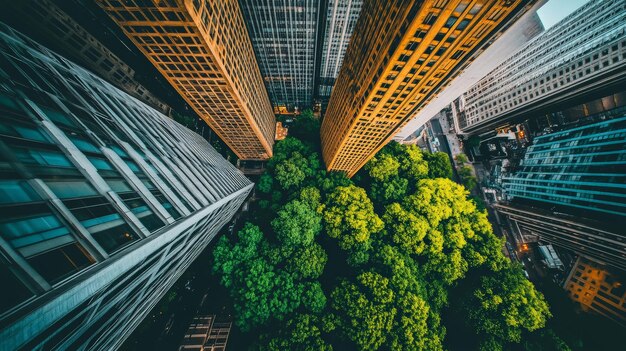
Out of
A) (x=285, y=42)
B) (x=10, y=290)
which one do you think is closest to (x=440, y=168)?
(x=285, y=42)

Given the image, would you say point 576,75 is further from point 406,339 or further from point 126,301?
point 126,301

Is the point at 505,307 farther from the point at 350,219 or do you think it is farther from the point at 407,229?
the point at 350,219

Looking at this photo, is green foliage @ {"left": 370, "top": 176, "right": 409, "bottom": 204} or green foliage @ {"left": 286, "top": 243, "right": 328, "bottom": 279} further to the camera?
green foliage @ {"left": 370, "top": 176, "right": 409, "bottom": 204}

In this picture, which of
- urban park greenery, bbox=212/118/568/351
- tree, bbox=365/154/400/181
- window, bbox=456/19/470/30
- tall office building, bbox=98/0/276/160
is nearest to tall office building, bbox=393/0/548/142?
tree, bbox=365/154/400/181

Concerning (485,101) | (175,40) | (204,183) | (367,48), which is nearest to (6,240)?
(204,183)

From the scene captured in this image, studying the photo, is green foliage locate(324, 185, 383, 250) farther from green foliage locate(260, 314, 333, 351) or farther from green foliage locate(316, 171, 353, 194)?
green foliage locate(260, 314, 333, 351)

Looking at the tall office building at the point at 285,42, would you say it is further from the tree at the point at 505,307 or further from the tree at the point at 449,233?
the tree at the point at 505,307
